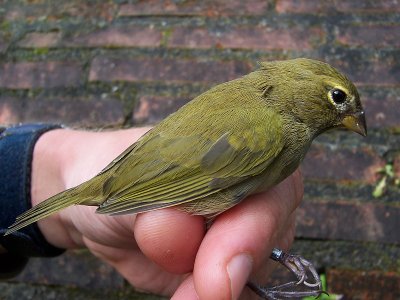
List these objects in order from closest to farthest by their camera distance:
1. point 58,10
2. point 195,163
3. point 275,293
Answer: point 195,163 → point 275,293 → point 58,10

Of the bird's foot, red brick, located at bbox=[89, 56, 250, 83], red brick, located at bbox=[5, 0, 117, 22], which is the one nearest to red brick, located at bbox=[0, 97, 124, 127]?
red brick, located at bbox=[89, 56, 250, 83]

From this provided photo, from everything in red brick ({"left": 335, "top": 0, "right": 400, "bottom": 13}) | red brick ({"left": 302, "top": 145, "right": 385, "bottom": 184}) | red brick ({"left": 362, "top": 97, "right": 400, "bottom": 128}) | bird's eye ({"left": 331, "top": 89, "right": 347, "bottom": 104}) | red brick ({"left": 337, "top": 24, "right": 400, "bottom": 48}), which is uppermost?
bird's eye ({"left": 331, "top": 89, "right": 347, "bottom": 104})

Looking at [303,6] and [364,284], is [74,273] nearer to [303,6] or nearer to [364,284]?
[364,284]

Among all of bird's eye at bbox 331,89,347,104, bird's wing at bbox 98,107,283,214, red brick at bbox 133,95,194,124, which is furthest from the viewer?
red brick at bbox 133,95,194,124

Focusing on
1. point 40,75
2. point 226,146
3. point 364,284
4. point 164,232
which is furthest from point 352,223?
point 40,75

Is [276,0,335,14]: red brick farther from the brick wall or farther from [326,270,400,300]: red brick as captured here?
[326,270,400,300]: red brick

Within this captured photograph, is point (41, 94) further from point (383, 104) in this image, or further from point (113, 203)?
point (383, 104)
